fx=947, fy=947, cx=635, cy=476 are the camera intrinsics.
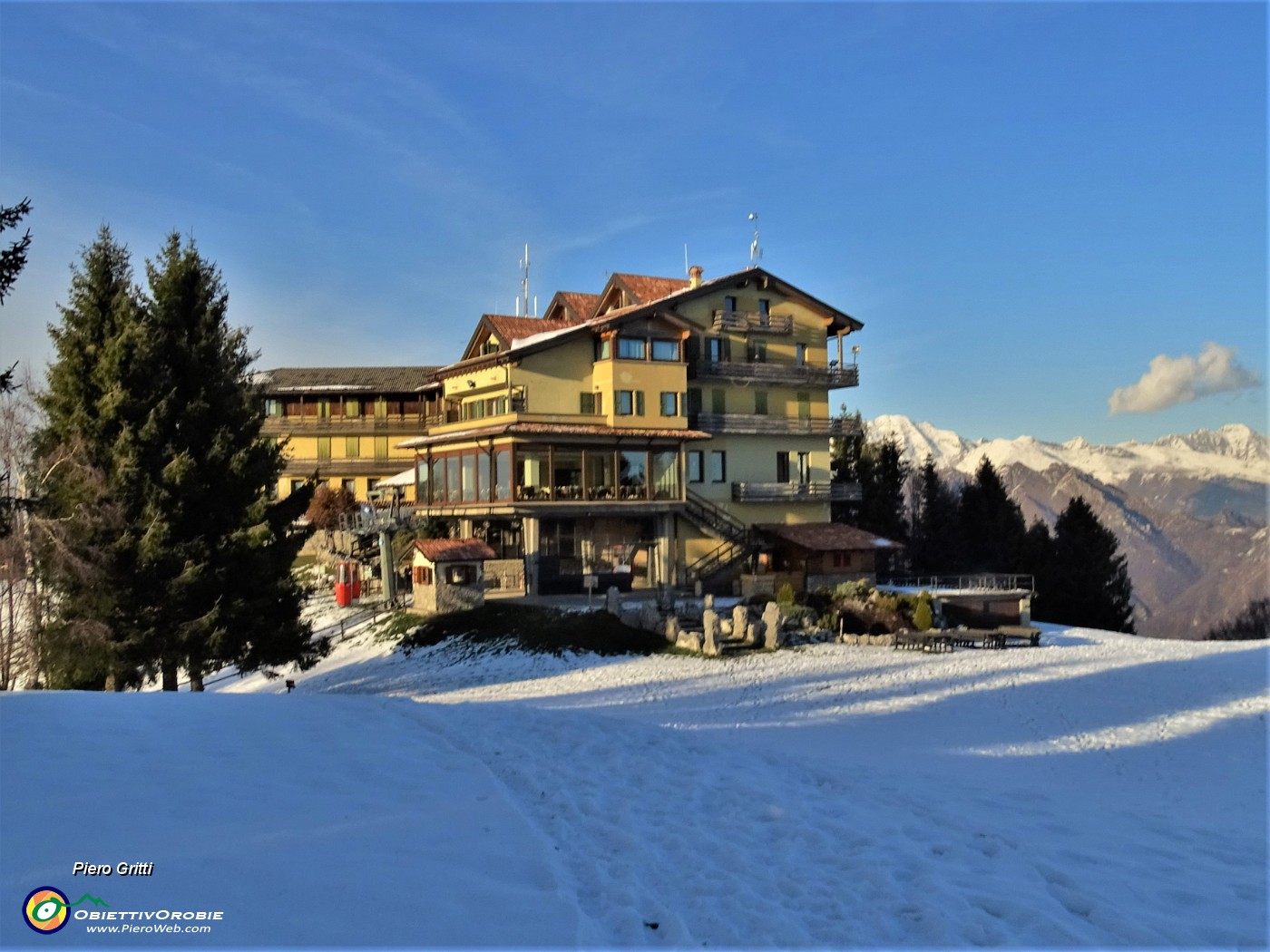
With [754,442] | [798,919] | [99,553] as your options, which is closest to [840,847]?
[798,919]

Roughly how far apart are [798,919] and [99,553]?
2066cm

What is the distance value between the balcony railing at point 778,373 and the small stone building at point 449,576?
15.2 m

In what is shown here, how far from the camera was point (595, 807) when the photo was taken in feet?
31.3

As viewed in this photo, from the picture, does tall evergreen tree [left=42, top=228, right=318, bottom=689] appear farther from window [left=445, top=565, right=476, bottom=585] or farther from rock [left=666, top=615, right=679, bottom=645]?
rock [left=666, top=615, right=679, bottom=645]

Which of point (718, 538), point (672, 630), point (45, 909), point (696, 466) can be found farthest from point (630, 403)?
point (45, 909)

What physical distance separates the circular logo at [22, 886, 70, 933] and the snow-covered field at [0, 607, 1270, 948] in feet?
0.27

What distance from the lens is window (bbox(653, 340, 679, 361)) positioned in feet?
137

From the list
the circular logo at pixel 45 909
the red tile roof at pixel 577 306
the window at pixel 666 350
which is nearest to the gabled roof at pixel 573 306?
the red tile roof at pixel 577 306

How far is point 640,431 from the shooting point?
40188mm

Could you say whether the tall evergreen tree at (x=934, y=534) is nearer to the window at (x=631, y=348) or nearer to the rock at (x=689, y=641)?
the window at (x=631, y=348)

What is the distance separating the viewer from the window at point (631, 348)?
4100 centimetres

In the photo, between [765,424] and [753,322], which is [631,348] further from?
[765,424]

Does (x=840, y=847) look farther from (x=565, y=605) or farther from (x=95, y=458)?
(x=565, y=605)

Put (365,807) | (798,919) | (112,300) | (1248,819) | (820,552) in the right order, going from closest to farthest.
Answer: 1. (798,919)
2. (365,807)
3. (1248,819)
4. (112,300)
5. (820,552)
